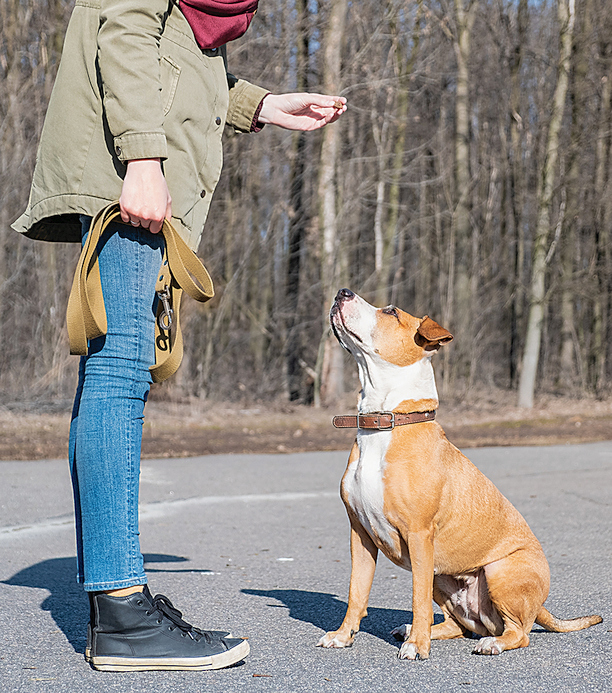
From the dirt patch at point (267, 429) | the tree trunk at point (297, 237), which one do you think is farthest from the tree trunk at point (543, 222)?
the tree trunk at point (297, 237)

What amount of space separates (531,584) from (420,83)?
17.6 meters

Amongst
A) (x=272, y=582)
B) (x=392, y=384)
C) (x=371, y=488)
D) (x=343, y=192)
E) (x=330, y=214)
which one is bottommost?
(x=272, y=582)

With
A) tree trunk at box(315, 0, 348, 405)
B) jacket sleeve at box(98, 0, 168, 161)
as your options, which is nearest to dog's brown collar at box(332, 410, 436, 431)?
jacket sleeve at box(98, 0, 168, 161)

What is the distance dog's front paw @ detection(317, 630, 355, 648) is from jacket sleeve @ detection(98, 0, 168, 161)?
1.73 m

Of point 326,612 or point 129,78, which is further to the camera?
point 326,612

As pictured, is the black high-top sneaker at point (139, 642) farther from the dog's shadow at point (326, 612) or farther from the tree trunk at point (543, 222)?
the tree trunk at point (543, 222)

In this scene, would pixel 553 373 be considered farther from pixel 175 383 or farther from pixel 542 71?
pixel 175 383

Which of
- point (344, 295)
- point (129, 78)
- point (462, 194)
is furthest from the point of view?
point (462, 194)

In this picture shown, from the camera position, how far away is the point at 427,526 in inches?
115

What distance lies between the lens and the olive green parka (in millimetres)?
2604

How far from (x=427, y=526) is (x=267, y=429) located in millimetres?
9005

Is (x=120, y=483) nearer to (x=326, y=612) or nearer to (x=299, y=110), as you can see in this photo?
(x=326, y=612)

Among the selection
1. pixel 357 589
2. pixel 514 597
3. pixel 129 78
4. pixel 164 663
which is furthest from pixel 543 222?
pixel 164 663

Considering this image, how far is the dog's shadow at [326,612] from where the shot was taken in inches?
130
